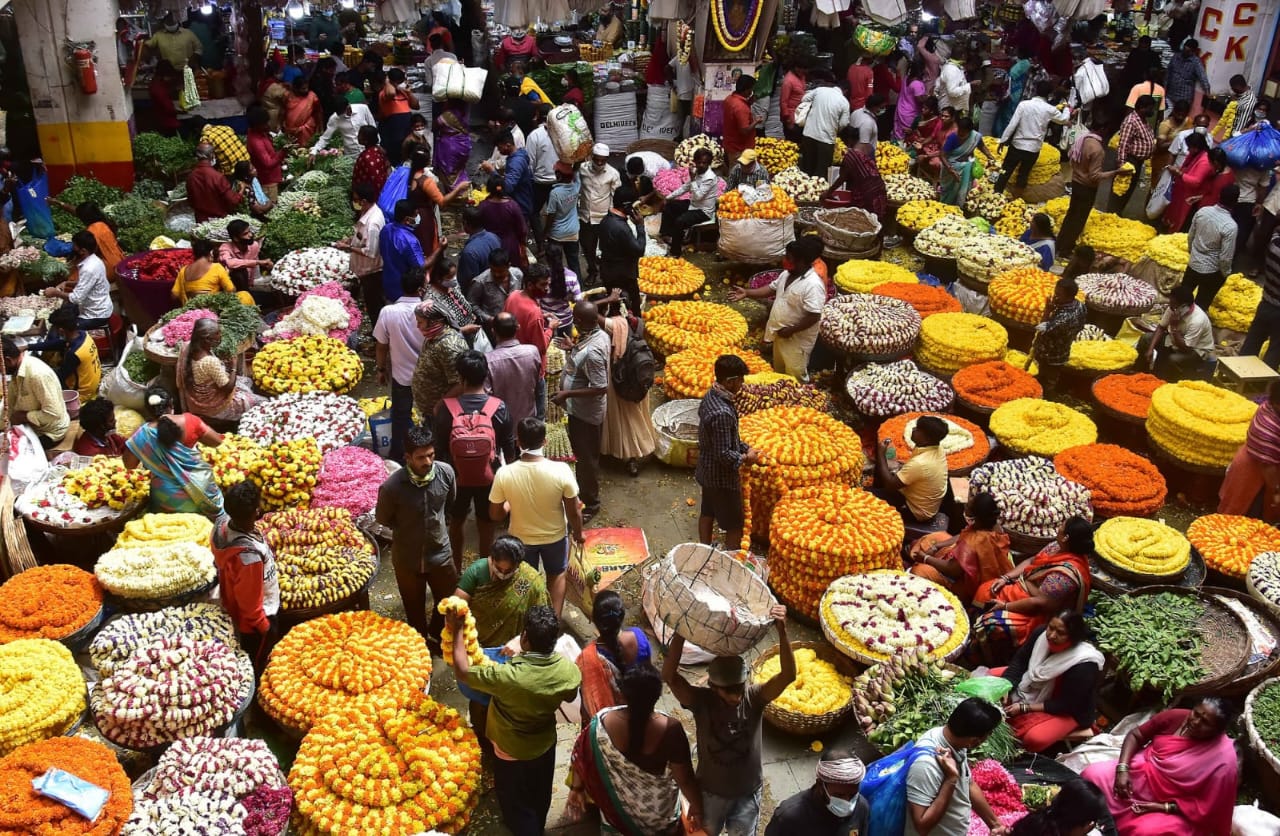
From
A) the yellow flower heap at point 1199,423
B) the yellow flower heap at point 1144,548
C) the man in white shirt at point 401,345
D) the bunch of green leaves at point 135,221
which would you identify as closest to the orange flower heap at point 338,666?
the man in white shirt at point 401,345

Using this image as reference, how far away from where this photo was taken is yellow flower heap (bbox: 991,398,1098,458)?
7.77 metres

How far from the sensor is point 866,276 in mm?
10344

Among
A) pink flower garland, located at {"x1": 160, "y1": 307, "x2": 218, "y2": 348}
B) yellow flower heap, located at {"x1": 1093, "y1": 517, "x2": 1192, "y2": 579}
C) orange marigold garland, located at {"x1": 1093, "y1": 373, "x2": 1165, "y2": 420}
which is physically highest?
pink flower garland, located at {"x1": 160, "y1": 307, "x2": 218, "y2": 348}

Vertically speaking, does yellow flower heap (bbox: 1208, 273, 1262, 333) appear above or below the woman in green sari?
below

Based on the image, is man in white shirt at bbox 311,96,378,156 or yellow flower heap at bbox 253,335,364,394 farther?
man in white shirt at bbox 311,96,378,156

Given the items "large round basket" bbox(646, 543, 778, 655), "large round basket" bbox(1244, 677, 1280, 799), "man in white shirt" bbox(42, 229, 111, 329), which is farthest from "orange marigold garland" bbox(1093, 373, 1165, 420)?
"man in white shirt" bbox(42, 229, 111, 329)

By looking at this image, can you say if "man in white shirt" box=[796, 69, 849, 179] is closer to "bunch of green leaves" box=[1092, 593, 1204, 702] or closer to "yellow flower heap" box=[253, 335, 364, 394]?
"yellow flower heap" box=[253, 335, 364, 394]

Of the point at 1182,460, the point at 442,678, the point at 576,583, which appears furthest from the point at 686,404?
the point at 1182,460

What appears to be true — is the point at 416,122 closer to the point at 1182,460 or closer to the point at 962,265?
the point at 962,265

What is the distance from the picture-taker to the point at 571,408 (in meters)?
7.39

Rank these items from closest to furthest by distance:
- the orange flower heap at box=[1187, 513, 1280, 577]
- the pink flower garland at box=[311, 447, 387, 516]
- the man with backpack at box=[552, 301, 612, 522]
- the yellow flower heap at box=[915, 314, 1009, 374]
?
the orange flower heap at box=[1187, 513, 1280, 577] < the pink flower garland at box=[311, 447, 387, 516] < the man with backpack at box=[552, 301, 612, 522] < the yellow flower heap at box=[915, 314, 1009, 374]

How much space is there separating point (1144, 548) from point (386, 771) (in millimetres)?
4747

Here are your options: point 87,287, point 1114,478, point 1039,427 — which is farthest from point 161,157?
point 1114,478

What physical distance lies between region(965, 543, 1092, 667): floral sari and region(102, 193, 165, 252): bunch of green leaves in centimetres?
885
